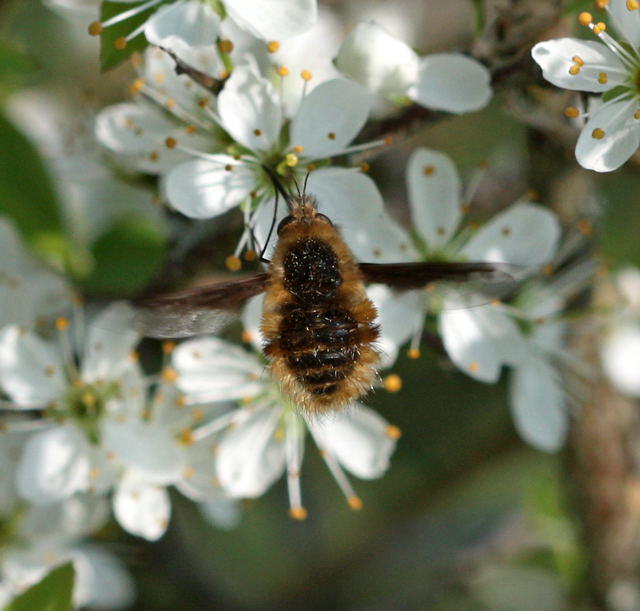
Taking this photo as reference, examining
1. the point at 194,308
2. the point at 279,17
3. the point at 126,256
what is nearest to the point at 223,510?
the point at 126,256

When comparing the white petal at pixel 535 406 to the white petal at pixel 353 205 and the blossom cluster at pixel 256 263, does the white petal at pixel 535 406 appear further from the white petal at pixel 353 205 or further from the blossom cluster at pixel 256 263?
the white petal at pixel 353 205

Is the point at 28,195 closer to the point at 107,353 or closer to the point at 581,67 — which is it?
the point at 107,353

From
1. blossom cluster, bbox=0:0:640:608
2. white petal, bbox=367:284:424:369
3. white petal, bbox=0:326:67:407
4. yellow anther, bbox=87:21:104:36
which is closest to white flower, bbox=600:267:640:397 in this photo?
blossom cluster, bbox=0:0:640:608

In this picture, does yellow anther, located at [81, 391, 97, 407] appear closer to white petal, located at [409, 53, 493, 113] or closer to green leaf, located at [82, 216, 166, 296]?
green leaf, located at [82, 216, 166, 296]

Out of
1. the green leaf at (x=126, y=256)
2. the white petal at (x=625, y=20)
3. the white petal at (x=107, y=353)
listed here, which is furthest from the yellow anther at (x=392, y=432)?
the white petal at (x=625, y=20)

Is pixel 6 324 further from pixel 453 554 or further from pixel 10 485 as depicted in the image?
pixel 453 554

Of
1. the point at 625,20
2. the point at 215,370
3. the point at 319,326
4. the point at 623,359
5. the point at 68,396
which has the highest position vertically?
the point at 625,20
